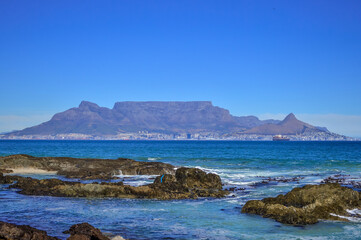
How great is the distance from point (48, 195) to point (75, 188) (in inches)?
67.5

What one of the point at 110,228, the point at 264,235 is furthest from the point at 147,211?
the point at 264,235

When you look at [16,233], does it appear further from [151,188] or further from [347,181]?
[347,181]

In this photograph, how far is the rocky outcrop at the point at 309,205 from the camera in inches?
696

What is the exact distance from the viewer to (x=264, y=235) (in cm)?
1520

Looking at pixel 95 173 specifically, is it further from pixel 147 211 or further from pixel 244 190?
pixel 147 211

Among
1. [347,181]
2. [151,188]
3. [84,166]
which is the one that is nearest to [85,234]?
[151,188]

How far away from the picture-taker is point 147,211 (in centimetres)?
2023

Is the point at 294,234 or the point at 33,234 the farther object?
the point at 294,234

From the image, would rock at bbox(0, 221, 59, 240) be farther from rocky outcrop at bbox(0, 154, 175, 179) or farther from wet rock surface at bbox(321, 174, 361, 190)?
rocky outcrop at bbox(0, 154, 175, 179)

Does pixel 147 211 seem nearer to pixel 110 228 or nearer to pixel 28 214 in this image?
pixel 110 228

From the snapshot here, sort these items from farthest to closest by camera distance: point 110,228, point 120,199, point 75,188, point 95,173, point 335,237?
point 95,173 → point 75,188 → point 120,199 → point 110,228 → point 335,237

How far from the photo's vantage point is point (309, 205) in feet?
63.1

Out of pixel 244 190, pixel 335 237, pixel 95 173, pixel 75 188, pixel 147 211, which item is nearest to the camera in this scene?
pixel 335 237

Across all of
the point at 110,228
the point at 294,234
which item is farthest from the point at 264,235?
the point at 110,228
